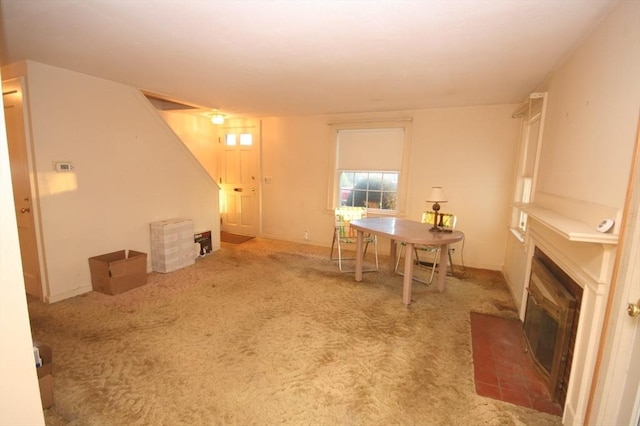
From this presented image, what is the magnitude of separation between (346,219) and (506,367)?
2.73 metres

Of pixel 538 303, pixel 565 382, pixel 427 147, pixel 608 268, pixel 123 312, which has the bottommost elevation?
pixel 123 312

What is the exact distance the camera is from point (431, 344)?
2535mm

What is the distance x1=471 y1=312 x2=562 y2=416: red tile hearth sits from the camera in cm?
197

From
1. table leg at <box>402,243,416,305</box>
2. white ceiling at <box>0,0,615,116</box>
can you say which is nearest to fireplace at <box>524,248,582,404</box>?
table leg at <box>402,243,416,305</box>

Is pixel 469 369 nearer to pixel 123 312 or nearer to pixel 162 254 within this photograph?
pixel 123 312

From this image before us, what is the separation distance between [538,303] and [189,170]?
4596 millimetres

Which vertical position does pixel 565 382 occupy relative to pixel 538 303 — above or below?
below

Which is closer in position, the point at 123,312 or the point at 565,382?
the point at 565,382

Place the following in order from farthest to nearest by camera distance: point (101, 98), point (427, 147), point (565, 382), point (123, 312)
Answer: point (427, 147), point (101, 98), point (123, 312), point (565, 382)

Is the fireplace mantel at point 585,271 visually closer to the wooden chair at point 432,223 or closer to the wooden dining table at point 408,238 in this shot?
the wooden dining table at point 408,238

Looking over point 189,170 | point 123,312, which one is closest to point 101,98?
point 189,170

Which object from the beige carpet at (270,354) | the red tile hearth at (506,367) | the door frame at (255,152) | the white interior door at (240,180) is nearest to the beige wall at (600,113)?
the red tile hearth at (506,367)

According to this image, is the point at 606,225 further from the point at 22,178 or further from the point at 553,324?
the point at 22,178

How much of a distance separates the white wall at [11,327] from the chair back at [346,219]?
3752mm
